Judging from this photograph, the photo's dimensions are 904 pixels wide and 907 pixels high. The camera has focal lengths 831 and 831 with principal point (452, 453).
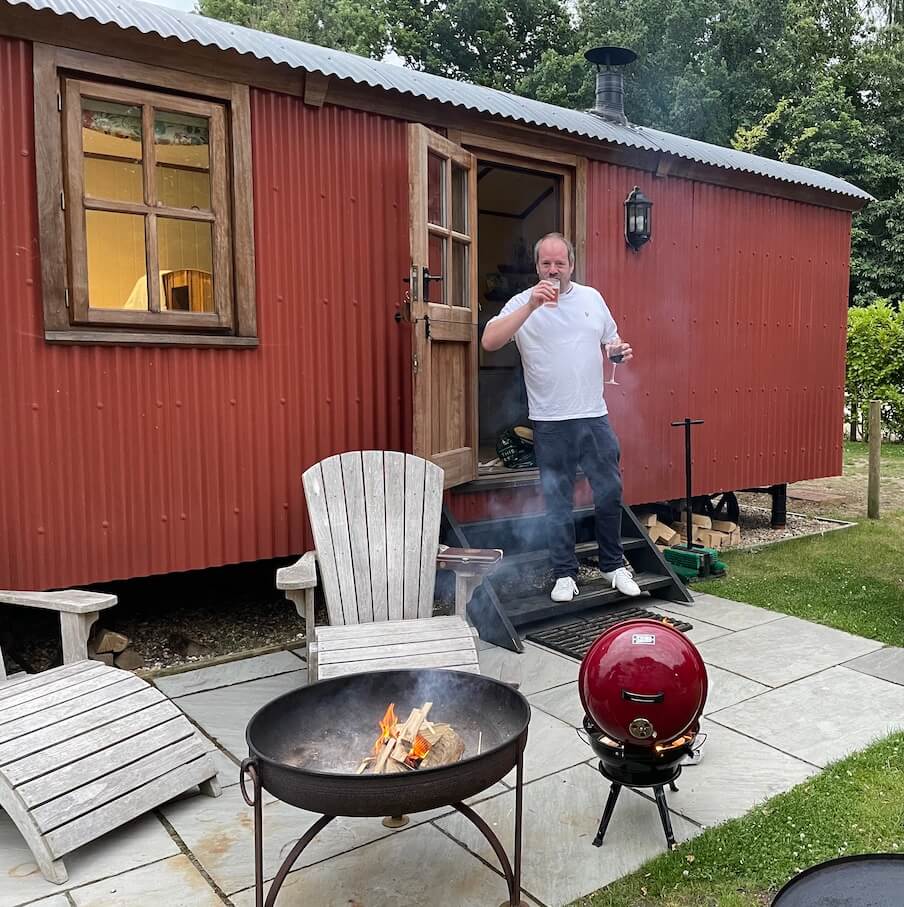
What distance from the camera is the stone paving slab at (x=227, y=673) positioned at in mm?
3434

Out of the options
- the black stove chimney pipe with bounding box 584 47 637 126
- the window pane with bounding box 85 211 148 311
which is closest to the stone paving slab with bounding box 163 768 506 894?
the window pane with bounding box 85 211 148 311

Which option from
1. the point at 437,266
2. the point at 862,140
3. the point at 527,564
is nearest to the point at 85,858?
the point at 527,564

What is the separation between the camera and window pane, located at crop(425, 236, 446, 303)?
13.5 ft

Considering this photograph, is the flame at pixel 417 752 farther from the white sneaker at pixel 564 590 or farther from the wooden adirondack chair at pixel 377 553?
the white sneaker at pixel 564 590

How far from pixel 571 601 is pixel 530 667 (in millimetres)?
646

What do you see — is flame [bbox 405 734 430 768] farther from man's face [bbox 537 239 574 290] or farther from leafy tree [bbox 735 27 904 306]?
leafy tree [bbox 735 27 904 306]

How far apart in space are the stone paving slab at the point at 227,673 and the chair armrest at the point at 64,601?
2.41 feet

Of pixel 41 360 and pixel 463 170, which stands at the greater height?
pixel 463 170

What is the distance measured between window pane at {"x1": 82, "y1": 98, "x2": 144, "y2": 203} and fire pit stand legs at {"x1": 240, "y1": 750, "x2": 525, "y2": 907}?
257 centimetres

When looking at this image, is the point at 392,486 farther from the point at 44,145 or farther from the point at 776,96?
the point at 776,96

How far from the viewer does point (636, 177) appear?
5348mm

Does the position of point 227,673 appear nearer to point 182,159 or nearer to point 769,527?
point 182,159

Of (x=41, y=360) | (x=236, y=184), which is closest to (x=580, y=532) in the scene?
(x=236, y=184)

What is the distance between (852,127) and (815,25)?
3730 millimetres
